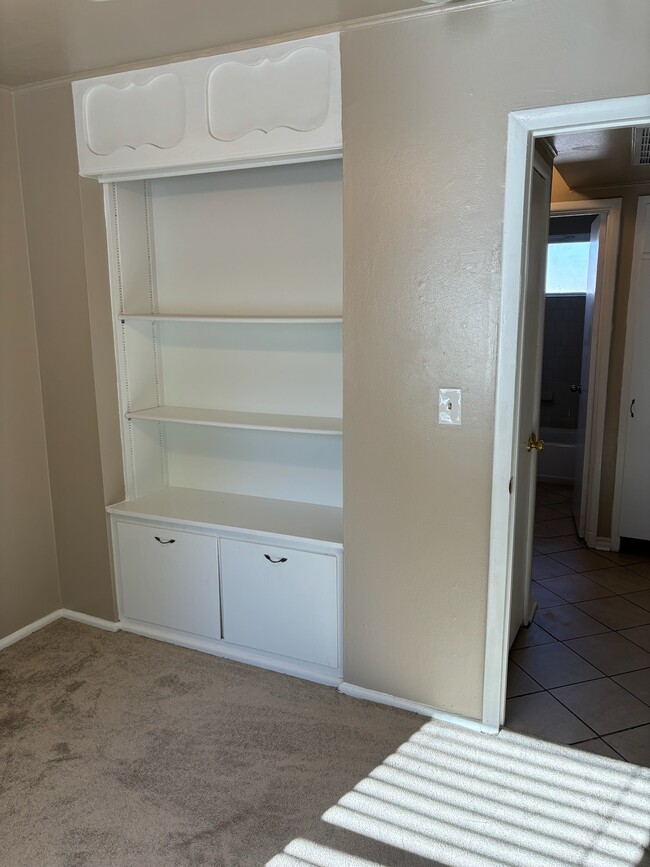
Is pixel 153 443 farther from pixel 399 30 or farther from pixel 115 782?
pixel 399 30

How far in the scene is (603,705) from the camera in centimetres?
251

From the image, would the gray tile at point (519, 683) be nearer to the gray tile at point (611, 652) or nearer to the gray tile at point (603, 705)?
the gray tile at point (603, 705)

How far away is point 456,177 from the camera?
2.09m

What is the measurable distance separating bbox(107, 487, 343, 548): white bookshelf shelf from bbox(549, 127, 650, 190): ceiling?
1.76 meters

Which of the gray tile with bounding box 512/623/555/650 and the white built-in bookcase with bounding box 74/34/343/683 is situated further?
the gray tile with bounding box 512/623/555/650

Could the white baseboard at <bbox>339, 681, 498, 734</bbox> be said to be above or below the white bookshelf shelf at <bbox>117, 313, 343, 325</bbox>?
below

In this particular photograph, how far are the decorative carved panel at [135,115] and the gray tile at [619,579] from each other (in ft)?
10.2

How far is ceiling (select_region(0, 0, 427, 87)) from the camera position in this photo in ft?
6.50

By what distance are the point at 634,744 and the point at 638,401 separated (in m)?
2.21

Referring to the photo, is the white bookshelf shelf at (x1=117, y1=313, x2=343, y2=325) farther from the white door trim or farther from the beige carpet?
the white door trim

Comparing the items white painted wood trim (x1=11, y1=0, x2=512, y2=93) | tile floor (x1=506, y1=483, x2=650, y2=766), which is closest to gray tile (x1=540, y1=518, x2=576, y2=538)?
tile floor (x1=506, y1=483, x2=650, y2=766)

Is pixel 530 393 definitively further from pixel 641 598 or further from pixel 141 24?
pixel 141 24

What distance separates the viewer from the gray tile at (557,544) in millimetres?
4148

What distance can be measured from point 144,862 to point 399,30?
2605 mm
